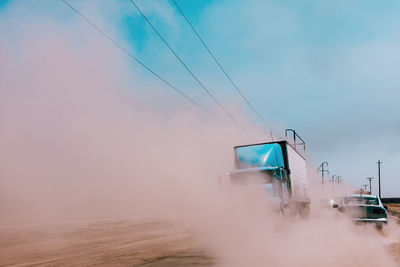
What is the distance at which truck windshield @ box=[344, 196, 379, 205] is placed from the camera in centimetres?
1543

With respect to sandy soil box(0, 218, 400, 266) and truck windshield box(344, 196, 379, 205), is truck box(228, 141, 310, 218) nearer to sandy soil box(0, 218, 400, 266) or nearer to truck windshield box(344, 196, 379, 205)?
truck windshield box(344, 196, 379, 205)

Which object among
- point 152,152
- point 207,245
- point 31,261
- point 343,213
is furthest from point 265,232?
point 152,152

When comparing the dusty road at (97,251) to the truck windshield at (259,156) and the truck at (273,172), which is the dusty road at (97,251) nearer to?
the truck at (273,172)

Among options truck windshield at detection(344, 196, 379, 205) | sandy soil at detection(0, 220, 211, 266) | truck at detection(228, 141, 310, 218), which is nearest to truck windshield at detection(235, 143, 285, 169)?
truck at detection(228, 141, 310, 218)

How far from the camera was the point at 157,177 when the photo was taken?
28859 millimetres

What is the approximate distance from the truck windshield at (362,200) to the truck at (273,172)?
Result: 228cm

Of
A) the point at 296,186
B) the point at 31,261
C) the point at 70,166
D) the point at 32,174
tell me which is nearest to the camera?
the point at 31,261

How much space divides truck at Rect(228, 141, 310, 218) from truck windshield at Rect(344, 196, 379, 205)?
2275 millimetres

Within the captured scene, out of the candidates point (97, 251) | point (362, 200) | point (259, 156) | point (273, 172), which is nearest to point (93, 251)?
point (97, 251)

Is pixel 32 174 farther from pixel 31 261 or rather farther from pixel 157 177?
pixel 31 261

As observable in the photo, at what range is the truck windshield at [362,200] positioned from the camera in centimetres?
1543

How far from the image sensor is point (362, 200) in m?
15.8

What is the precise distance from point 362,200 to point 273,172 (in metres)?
4.37

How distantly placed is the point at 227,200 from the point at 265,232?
2.43 m
